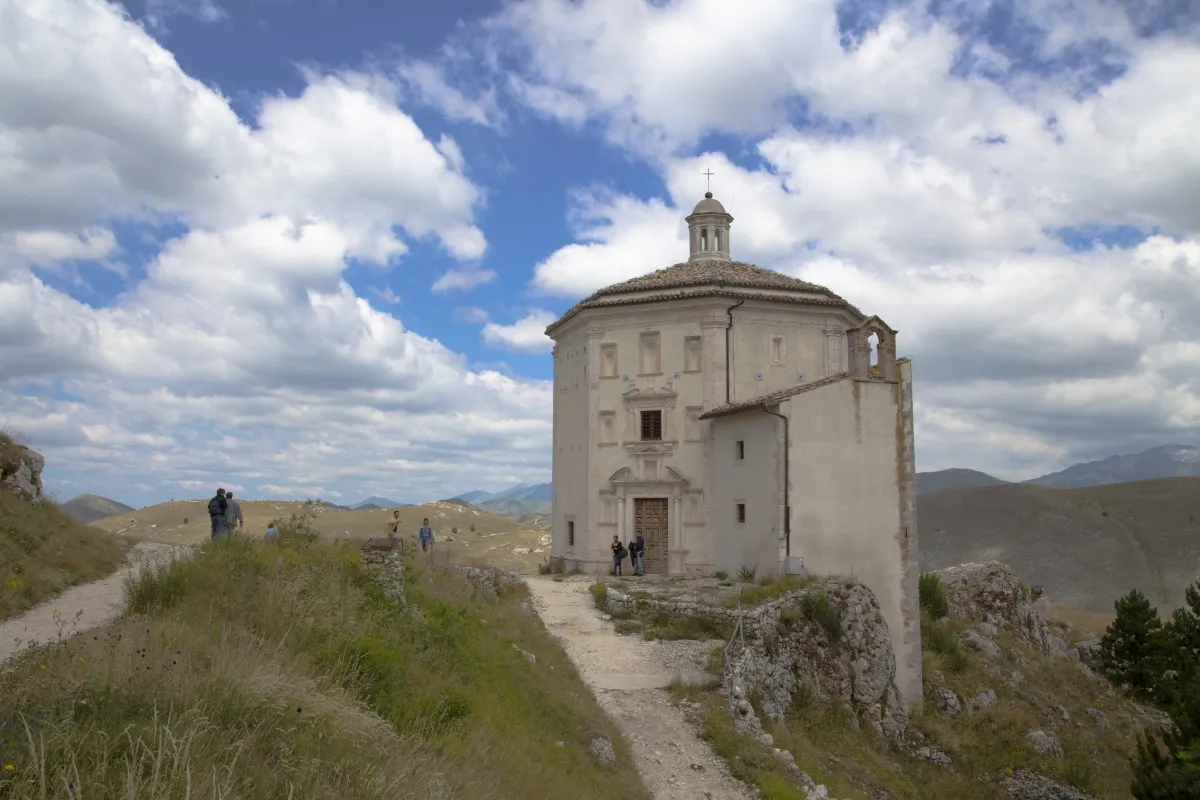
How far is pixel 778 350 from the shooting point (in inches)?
1165

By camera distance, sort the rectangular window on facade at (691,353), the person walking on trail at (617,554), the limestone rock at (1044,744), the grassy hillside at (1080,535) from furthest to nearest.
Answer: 1. the grassy hillside at (1080,535)
2. the rectangular window on facade at (691,353)
3. the person walking on trail at (617,554)
4. the limestone rock at (1044,744)

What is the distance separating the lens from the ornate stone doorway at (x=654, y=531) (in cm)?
2895

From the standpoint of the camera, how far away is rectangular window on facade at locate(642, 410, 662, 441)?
29.6 meters

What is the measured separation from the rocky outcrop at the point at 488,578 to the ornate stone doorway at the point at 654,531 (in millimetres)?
6320

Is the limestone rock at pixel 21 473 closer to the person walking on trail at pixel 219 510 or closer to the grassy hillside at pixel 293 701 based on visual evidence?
the person walking on trail at pixel 219 510

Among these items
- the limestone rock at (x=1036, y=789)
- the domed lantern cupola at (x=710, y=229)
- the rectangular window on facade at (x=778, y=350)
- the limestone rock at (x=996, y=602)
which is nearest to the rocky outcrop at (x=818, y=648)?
the limestone rock at (x=1036, y=789)

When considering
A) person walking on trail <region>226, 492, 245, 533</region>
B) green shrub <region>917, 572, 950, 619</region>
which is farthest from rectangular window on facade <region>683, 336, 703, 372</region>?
person walking on trail <region>226, 492, 245, 533</region>

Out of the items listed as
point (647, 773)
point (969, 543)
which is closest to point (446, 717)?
point (647, 773)

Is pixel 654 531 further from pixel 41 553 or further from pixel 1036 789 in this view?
pixel 41 553

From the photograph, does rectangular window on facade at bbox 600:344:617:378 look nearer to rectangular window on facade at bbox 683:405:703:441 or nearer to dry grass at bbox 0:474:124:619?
rectangular window on facade at bbox 683:405:703:441

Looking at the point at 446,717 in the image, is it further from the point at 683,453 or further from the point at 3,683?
the point at 683,453

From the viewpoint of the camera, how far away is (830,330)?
30047 mm

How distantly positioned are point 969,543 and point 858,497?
6145 centimetres

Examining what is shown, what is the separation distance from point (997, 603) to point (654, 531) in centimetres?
1321
